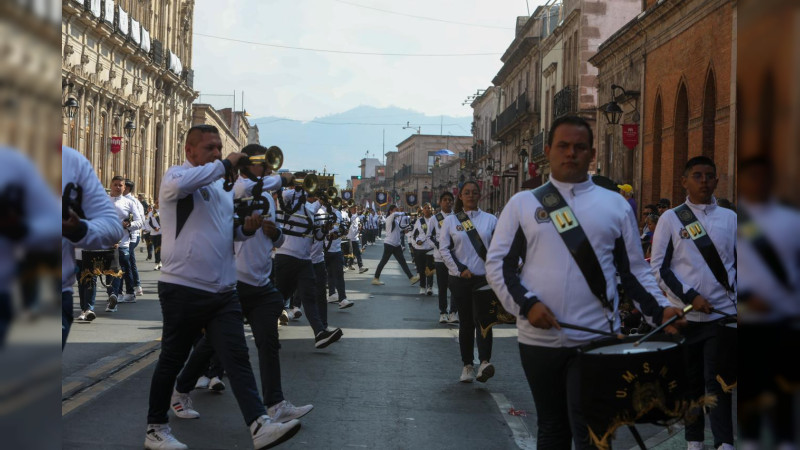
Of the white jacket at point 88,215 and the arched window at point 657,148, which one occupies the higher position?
the arched window at point 657,148

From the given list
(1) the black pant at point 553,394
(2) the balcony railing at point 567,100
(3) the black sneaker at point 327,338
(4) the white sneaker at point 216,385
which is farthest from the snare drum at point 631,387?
(2) the balcony railing at point 567,100

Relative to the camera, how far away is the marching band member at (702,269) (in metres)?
6.02

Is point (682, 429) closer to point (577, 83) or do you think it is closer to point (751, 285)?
point (751, 285)

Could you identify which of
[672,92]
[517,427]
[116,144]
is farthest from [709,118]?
[116,144]

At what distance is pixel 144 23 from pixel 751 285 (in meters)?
53.6

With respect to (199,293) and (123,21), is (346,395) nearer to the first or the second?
(199,293)

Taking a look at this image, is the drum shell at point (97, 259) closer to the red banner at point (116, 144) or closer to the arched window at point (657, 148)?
the arched window at point (657, 148)

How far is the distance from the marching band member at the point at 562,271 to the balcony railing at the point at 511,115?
1764 inches

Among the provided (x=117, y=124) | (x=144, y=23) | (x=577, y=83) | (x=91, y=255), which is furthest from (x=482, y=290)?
(x=144, y=23)

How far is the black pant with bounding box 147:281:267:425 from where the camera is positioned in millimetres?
5906

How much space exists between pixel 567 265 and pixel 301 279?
23.3 ft

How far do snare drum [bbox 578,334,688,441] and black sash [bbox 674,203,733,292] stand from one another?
2.43 m

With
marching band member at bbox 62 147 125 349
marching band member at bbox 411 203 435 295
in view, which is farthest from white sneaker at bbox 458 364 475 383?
marching band member at bbox 411 203 435 295

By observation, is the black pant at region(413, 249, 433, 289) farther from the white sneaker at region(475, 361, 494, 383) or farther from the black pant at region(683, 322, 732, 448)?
the black pant at region(683, 322, 732, 448)
